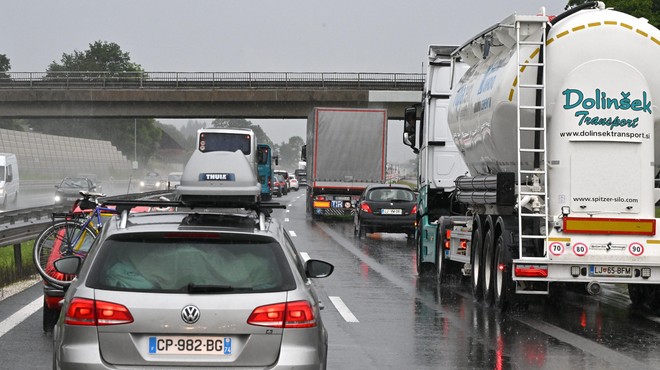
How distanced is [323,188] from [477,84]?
25058 mm

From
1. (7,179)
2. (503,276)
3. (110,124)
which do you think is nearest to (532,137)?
(503,276)

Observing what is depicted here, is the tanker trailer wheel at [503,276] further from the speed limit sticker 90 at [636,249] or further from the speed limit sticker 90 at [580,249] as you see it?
the speed limit sticker 90 at [636,249]

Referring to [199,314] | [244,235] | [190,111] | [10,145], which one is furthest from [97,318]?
[10,145]

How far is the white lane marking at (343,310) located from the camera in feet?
41.8

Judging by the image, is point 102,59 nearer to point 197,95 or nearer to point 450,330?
point 197,95

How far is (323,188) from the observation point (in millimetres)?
39625

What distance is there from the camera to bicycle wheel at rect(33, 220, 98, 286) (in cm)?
1192

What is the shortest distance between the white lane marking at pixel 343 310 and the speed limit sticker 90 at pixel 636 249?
3215 millimetres

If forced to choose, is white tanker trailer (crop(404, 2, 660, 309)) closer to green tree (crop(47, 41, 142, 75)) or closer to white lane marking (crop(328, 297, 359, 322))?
white lane marking (crop(328, 297, 359, 322))

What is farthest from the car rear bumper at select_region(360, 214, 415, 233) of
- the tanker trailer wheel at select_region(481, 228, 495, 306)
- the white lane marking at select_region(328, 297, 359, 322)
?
the tanker trailer wheel at select_region(481, 228, 495, 306)

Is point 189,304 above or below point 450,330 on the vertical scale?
above

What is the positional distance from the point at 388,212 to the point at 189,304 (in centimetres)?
2337

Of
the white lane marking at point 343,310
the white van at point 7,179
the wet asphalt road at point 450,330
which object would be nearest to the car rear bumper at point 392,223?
the wet asphalt road at point 450,330

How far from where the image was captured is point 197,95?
202ft
